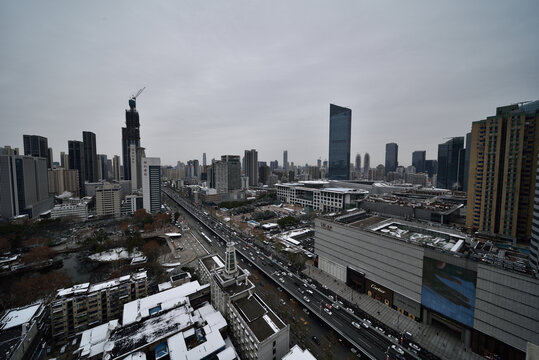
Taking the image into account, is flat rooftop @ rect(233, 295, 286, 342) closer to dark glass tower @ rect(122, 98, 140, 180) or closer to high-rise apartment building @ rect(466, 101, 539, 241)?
high-rise apartment building @ rect(466, 101, 539, 241)

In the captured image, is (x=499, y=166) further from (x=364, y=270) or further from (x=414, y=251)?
(x=364, y=270)

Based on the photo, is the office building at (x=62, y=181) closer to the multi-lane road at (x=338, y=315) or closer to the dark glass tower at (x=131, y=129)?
the dark glass tower at (x=131, y=129)

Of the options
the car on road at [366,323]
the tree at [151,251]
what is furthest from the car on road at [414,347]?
the tree at [151,251]

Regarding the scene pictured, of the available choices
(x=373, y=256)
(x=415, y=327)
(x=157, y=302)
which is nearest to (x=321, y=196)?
(x=373, y=256)

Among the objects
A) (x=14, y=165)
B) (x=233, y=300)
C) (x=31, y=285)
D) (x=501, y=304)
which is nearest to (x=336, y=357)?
(x=233, y=300)

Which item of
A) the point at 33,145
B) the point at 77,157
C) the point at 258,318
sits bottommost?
the point at 258,318

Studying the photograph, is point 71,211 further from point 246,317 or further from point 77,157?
point 246,317
